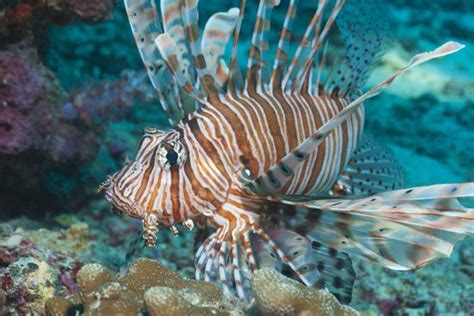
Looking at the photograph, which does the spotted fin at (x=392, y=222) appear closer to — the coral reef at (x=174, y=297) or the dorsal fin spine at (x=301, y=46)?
the coral reef at (x=174, y=297)

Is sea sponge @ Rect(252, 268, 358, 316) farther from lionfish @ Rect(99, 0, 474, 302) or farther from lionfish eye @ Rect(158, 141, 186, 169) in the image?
lionfish eye @ Rect(158, 141, 186, 169)

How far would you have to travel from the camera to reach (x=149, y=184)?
2.89 m

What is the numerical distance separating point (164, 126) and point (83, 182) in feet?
8.21

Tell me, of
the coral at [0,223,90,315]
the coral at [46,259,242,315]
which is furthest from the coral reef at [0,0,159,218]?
the coral at [46,259,242,315]

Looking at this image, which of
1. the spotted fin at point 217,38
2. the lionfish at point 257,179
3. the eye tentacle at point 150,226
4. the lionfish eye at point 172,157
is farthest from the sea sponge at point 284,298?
→ the spotted fin at point 217,38

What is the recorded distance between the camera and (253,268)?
2912mm

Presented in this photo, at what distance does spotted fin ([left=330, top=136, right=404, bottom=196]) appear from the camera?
14.0 ft

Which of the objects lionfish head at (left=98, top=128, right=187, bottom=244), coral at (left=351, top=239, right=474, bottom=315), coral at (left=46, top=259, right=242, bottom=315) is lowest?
coral at (left=351, top=239, right=474, bottom=315)

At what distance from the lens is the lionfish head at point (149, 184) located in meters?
2.86

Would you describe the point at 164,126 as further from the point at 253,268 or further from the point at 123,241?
the point at 253,268

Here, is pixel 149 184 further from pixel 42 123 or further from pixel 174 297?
pixel 42 123

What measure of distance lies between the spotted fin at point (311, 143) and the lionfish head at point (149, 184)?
17.2 inches

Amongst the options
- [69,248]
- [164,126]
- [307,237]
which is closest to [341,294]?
[307,237]

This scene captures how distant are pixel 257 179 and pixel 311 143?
18.7 inches
